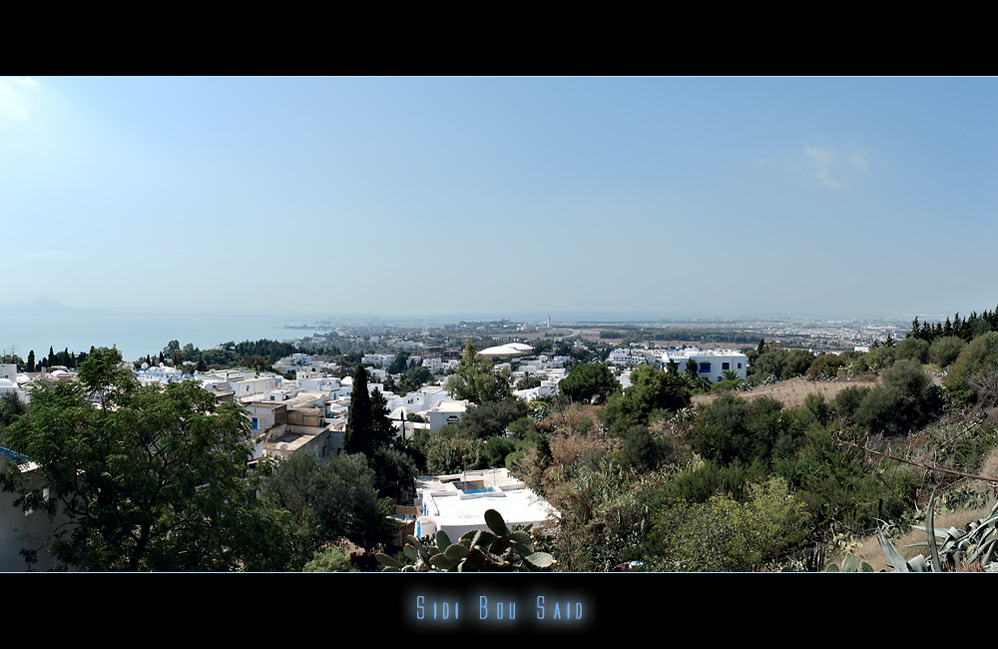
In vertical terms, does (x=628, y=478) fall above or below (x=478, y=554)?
below

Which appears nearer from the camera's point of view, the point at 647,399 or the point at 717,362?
the point at 647,399

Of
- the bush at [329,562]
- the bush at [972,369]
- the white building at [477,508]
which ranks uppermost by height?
the bush at [972,369]

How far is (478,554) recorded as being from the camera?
91.0 inches

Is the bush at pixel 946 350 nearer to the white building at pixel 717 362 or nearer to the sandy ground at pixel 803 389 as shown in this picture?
the sandy ground at pixel 803 389

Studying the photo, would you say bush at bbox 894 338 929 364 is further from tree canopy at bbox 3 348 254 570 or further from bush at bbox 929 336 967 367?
tree canopy at bbox 3 348 254 570

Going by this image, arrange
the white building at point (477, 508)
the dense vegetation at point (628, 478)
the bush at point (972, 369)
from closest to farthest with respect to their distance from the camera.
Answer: the dense vegetation at point (628, 478)
the white building at point (477, 508)
the bush at point (972, 369)

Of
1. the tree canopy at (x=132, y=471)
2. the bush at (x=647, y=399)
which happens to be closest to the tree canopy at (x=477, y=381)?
the bush at (x=647, y=399)

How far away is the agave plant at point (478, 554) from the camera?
2.27 metres

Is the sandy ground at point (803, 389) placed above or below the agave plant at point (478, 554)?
below

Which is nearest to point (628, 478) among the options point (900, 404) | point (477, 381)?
point (900, 404)

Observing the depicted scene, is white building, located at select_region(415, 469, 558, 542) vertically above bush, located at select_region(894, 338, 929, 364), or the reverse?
bush, located at select_region(894, 338, 929, 364)

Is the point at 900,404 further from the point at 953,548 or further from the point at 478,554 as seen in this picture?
the point at 478,554

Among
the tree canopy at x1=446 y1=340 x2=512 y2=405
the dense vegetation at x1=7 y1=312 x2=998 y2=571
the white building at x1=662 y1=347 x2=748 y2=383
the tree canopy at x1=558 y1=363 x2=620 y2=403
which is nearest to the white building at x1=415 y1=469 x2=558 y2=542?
the dense vegetation at x1=7 y1=312 x2=998 y2=571

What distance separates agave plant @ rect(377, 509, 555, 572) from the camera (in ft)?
7.46
